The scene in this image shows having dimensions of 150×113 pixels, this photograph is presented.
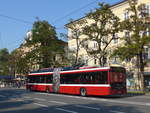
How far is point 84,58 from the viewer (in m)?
57.0

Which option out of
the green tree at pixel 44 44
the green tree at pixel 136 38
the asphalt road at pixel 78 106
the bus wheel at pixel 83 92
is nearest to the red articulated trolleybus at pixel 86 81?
the bus wheel at pixel 83 92

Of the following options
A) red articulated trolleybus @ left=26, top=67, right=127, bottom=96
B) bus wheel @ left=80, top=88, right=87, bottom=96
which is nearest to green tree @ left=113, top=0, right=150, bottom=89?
red articulated trolleybus @ left=26, top=67, right=127, bottom=96

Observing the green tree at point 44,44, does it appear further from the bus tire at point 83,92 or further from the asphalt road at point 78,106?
the asphalt road at point 78,106

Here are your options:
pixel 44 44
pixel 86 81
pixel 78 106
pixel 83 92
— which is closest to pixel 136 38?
pixel 86 81

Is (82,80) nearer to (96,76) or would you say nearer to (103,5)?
(96,76)

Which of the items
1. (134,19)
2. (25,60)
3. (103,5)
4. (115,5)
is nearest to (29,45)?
(25,60)

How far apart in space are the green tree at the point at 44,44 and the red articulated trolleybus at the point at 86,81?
23.1 metres

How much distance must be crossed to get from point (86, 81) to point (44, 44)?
1448 inches

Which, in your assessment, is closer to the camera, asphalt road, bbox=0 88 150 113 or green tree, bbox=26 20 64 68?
asphalt road, bbox=0 88 150 113

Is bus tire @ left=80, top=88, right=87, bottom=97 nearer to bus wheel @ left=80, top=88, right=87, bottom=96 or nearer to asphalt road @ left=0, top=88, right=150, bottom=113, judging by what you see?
bus wheel @ left=80, top=88, right=87, bottom=96

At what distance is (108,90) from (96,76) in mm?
1891

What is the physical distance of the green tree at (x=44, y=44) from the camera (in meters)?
55.3

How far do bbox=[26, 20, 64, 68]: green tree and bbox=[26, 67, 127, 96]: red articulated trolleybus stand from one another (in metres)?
23.1

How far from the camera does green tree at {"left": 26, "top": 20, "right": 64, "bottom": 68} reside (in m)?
55.3
